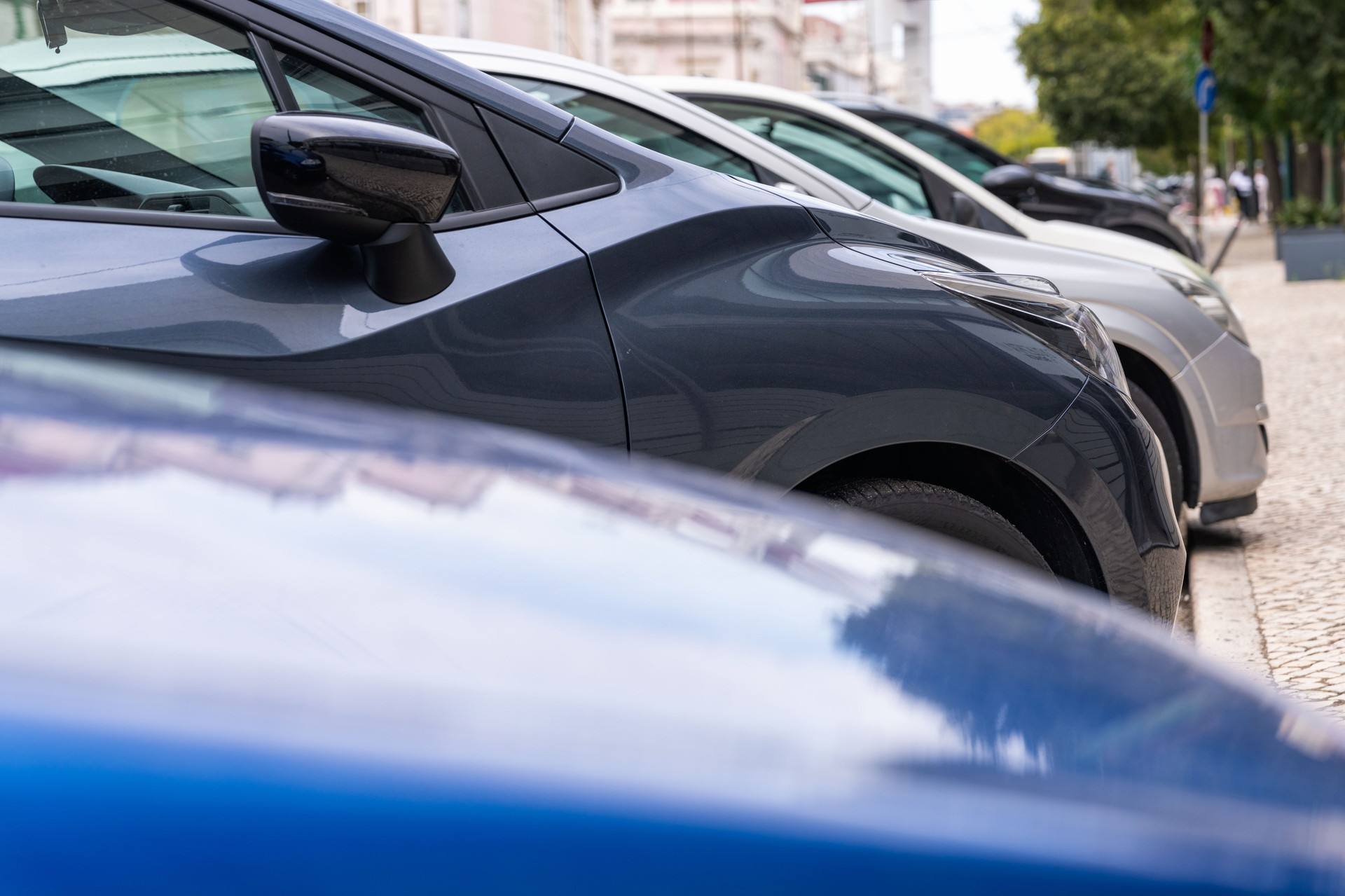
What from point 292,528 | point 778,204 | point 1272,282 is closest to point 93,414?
point 292,528

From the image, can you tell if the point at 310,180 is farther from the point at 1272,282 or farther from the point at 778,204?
the point at 1272,282

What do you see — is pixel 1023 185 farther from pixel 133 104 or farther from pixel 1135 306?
pixel 133 104

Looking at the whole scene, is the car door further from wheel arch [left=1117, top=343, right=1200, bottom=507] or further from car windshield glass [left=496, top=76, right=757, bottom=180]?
wheel arch [left=1117, top=343, right=1200, bottom=507]

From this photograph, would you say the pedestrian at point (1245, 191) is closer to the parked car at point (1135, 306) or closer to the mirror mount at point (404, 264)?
the parked car at point (1135, 306)

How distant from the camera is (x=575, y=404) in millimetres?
2330

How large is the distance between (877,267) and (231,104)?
1.19 m

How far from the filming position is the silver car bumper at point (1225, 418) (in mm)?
4902

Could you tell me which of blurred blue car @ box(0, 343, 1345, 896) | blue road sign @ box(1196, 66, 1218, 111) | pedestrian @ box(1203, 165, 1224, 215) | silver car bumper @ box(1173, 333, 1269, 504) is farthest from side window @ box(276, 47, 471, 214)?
pedestrian @ box(1203, 165, 1224, 215)

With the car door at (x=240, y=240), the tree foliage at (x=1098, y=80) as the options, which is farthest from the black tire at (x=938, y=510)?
the tree foliage at (x=1098, y=80)

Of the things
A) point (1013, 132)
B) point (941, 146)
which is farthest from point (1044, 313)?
point (1013, 132)

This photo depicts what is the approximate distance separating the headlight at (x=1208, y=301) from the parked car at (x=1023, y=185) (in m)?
1.88

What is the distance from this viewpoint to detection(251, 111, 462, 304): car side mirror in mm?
2051

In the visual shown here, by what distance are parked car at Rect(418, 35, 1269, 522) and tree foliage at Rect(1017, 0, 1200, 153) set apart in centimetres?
3599

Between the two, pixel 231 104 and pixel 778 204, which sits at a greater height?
pixel 231 104
